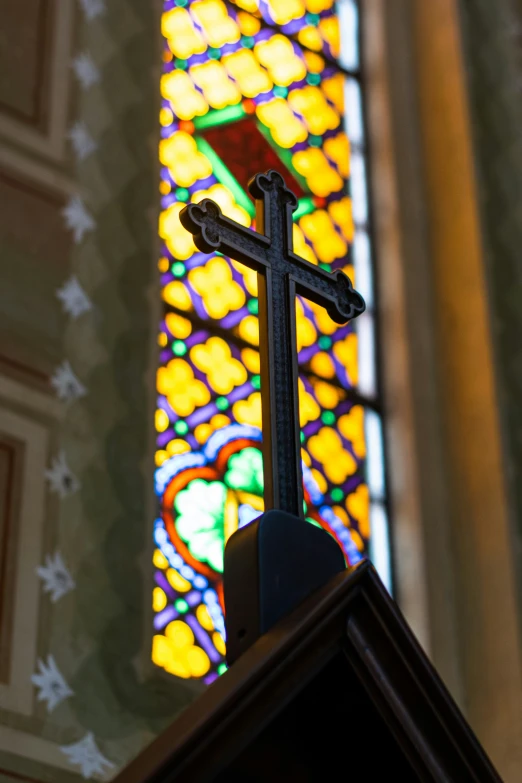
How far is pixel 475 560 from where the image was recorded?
5520mm

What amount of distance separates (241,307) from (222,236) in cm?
252

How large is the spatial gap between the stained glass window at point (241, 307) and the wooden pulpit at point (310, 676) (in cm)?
194

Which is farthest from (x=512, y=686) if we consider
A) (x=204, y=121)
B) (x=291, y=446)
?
(x=291, y=446)

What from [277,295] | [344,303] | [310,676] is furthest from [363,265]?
[310,676]

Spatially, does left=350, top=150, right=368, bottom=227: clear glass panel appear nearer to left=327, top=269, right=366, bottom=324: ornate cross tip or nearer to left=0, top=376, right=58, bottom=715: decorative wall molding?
left=0, top=376, right=58, bottom=715: decorative wall molding

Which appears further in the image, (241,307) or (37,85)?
(241,307)

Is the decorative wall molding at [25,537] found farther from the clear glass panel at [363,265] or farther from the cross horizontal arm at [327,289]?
the clear glass panel at [363,265]

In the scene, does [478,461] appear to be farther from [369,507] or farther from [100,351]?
[100,351]

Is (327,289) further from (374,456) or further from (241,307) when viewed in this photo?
(374,456)

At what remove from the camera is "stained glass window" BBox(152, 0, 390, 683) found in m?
4.87

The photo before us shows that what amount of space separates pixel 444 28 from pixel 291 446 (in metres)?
4.27

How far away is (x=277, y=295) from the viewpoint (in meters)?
3.03

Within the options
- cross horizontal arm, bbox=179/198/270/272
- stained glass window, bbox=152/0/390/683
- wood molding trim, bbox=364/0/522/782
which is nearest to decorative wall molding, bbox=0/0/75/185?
stained glass window, bbox=152/0/390/683

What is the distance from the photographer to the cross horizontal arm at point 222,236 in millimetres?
2949
